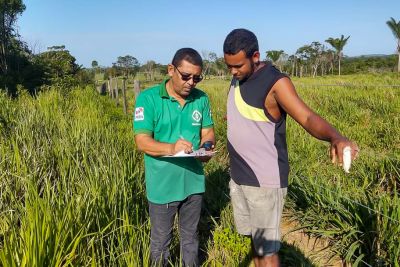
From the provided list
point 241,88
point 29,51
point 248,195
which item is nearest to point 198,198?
point 248,195

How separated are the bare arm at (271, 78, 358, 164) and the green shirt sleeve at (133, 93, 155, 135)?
71 cm

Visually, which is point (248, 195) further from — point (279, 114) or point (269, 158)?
point (279, 114)

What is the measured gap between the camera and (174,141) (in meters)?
2.17

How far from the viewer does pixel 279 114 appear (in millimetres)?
1896

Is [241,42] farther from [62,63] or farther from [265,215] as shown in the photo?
[62,63]

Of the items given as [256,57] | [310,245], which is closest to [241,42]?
[256,57]

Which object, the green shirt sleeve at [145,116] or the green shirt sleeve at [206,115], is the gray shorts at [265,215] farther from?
the green shirt sleeve at [145,116]

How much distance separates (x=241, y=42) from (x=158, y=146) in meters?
0.71

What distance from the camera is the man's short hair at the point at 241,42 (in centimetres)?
186

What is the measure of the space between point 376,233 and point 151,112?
72.2 inches

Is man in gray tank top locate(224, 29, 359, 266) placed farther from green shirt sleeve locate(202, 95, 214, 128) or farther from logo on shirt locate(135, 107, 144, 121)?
logo on shirt locate(135, 107, 144, 121)

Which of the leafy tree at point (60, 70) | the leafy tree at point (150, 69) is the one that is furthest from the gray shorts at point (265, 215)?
the leafy tree at point (150, 69)

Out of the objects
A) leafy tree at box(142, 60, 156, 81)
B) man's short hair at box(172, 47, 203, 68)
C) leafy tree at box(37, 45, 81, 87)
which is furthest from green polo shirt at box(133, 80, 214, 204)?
leafy tree at box(142, 60, 156, 81)

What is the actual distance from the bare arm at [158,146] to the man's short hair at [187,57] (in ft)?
1.48
